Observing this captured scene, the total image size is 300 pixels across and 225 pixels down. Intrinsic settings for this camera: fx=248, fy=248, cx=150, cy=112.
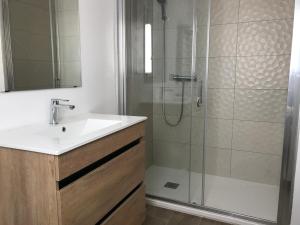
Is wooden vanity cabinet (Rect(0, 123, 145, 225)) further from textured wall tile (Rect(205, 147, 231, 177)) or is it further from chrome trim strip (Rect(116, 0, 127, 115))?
textured wall tile (Rect(205, 147, 231, 177))

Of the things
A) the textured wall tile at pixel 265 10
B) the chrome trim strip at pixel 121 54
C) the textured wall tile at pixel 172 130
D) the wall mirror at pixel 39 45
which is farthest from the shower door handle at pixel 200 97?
the wall mirror at pixel 39 45

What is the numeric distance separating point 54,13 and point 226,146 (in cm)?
213

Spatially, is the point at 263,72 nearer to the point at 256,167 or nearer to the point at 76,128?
the point at 256,167

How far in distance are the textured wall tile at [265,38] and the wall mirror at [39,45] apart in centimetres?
161

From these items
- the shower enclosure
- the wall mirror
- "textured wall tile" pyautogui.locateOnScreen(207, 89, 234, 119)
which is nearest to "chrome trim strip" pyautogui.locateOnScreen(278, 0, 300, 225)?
the shower enclosure

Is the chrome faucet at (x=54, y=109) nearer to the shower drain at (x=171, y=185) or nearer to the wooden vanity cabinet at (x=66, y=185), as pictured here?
the wooden vanity cabinet at (x=66, y=185)

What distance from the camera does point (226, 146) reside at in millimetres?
2766

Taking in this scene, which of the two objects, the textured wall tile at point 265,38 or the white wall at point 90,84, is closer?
the white wall at point 90,84

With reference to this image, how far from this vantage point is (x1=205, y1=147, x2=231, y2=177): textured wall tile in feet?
9.15

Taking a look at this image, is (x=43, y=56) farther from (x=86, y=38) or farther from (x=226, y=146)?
(x=226, y=146)

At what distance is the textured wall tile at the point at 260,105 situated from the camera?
243 centimetres

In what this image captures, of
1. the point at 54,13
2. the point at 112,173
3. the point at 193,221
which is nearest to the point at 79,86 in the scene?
the point at 54,13

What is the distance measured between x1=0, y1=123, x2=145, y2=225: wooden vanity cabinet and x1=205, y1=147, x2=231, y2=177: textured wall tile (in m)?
1.52

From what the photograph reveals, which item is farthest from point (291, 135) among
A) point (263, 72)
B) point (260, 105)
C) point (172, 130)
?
point (172, 130)
